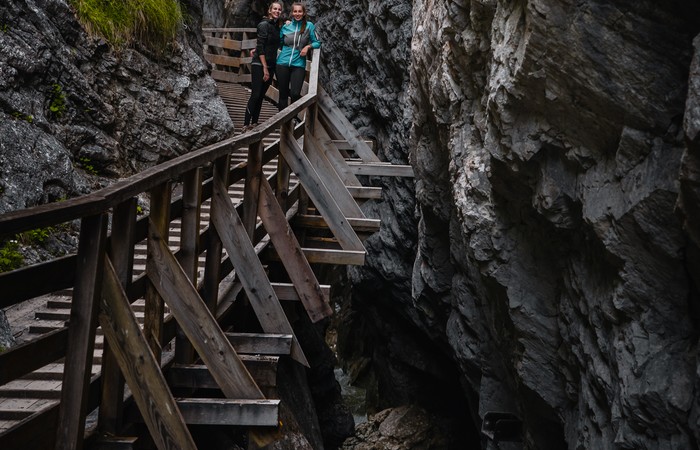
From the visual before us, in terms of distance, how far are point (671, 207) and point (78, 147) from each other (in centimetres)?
599

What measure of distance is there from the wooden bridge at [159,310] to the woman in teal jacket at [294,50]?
3.68 metres

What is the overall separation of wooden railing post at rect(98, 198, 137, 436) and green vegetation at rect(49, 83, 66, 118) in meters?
4.37

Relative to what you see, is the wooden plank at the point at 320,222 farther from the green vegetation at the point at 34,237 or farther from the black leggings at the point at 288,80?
the black leggings at the point at 288,80

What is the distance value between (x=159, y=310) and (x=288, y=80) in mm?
7131

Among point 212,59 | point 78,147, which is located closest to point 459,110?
point 78,147

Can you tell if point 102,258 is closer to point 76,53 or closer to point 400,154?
point 76,53

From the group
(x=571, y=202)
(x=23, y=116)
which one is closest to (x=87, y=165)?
(x=23, y=116)

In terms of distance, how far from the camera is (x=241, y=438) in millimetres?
6777

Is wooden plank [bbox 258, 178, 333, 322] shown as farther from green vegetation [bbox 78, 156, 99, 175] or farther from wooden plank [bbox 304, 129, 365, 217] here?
green vegetation [bbox 78, 156, 99, 175]

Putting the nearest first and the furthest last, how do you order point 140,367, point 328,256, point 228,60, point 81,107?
point 140,367
point 328,256
point 81,107
point 228,60

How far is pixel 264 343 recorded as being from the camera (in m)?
5.21

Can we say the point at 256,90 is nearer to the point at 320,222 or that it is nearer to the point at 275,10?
the point at 275,10

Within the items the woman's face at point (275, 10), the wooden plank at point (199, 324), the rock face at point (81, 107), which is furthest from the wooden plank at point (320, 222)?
the wooden plank at point (199, 324)

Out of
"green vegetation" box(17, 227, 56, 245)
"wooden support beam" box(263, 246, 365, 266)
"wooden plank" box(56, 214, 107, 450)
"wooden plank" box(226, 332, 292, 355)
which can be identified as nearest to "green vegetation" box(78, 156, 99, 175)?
"green vegetation" box(17, 227, 56, 245)
